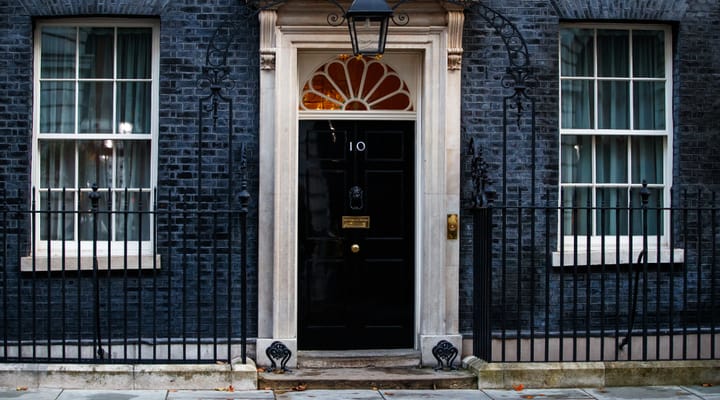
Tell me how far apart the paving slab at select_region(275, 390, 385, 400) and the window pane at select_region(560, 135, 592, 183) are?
308 centimetres

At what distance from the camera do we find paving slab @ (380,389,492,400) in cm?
830

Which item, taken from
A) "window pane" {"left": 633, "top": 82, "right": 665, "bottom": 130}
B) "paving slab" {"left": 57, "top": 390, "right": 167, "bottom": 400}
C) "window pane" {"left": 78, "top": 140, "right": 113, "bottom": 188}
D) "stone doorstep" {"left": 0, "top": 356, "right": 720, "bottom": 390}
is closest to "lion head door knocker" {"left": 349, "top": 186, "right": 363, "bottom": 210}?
"stone doorstep" {"left": 0, "top": 356, "right": 720, "bottom": 390}

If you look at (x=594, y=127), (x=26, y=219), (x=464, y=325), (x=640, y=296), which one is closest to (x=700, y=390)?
(x=640, y=296)

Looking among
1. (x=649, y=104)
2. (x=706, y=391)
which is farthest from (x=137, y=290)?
(x=649, y=104)

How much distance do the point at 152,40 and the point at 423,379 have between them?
13.8 feet

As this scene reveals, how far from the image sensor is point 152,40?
9594 mm

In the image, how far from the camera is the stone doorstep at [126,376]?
8.24 metres

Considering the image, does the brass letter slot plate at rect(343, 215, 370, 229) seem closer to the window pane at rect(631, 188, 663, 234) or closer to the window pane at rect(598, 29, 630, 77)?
the window pane at rect(631, 188, 663, 234)

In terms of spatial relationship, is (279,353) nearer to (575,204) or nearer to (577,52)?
(575,204)

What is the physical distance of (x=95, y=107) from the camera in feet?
31.6

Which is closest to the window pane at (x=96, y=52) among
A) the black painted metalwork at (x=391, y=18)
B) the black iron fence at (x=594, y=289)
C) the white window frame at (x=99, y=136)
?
the white window frame at (x=99, y=136)

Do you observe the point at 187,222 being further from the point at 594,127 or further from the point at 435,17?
the point at 594,127

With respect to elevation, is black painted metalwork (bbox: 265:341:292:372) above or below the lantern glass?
below

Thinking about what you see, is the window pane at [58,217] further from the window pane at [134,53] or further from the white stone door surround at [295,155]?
the white stone door surround at [295,155]
